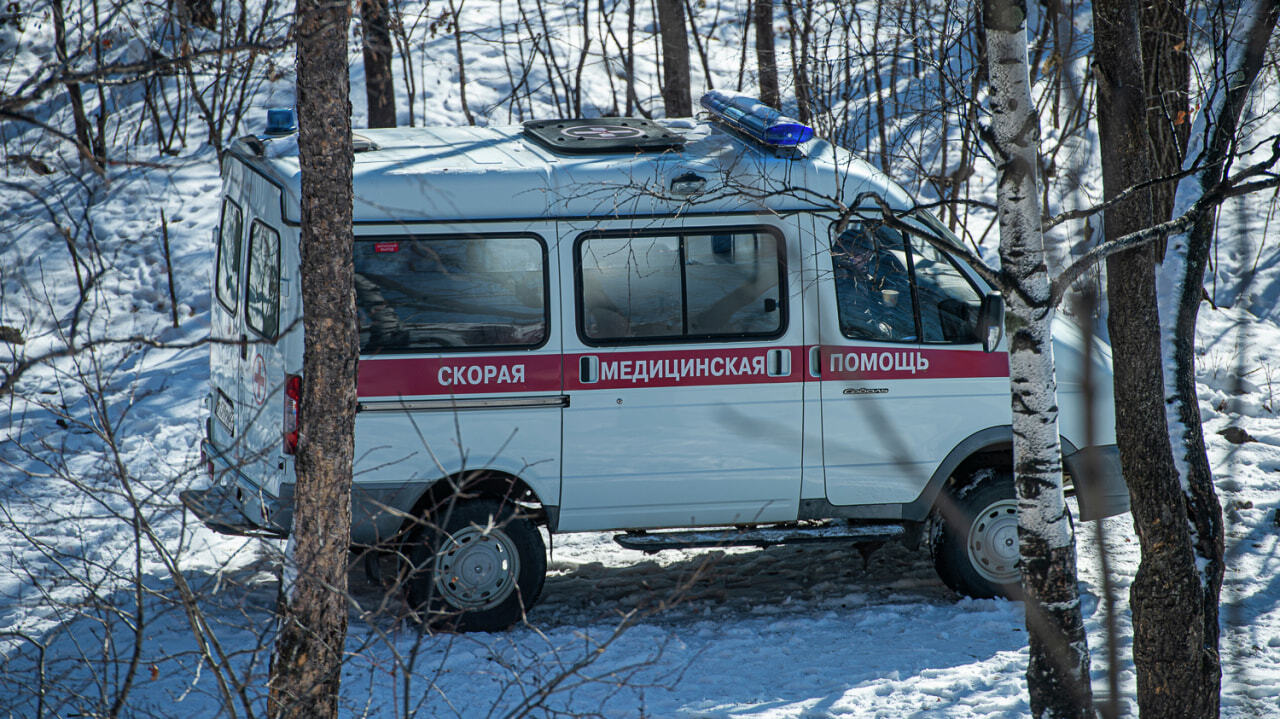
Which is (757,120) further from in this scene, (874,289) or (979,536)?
(979,536)

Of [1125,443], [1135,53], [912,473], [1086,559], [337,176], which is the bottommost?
[1086,559]

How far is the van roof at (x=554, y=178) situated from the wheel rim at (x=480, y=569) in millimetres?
1556

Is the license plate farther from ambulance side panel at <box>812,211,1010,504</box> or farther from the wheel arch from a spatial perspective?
ambulance side panel at <box>812,211,1010,504</box>

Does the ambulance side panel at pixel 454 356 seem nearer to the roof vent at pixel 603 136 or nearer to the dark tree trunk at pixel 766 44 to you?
the roof vent at pixel 603 136

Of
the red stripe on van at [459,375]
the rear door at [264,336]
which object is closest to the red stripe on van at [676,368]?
the red stripe on van at [459,375]

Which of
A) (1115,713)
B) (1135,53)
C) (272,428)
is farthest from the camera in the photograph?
(272,428)

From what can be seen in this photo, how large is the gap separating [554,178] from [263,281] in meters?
1.46

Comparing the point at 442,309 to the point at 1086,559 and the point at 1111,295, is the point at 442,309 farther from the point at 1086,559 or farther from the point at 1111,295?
the point at 1086,559

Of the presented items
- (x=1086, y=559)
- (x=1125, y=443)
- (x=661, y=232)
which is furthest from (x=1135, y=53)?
(x=1086, y=559)

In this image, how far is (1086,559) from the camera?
7148 millimetres

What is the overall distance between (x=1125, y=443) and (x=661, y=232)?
90.9 inches

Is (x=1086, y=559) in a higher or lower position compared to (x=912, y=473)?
lower

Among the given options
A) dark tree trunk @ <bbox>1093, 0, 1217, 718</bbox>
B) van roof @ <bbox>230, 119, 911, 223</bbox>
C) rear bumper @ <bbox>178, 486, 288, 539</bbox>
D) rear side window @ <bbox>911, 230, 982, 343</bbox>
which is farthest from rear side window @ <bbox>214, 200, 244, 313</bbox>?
dark tree trunk @ <bbox>1093, 0, 1217, 718</bbox>

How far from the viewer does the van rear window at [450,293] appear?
5.60 meters
